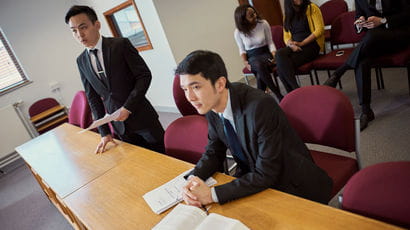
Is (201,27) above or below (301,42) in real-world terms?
above

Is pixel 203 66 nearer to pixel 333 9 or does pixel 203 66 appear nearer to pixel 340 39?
pixel 340 39

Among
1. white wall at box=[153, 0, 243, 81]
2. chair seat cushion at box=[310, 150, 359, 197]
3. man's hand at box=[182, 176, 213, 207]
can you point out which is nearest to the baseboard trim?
white wall at box=[153, 0, 243, 81]

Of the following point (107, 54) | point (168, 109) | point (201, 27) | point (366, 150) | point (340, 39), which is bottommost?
point (366, 150)

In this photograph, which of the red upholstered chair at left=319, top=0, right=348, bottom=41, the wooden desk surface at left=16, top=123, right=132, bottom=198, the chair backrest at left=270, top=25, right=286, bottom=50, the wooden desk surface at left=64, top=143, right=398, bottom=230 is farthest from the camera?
the red upholstered chair at left=319, top=0, right=348, bottom=41

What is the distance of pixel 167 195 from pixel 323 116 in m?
0.91

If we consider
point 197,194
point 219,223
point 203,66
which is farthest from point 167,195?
point 203,66

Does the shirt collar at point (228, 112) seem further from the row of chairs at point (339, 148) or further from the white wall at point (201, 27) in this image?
the white wall at point (201, 27)

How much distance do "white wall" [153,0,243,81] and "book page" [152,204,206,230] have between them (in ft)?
10.5

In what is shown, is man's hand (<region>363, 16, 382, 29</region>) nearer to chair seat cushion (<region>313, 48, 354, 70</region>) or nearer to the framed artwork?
chair seat cushion (<region>313, 48, 354, 70</region>)

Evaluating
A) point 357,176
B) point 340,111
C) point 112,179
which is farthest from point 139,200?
point 340,111

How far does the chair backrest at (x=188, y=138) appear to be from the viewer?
172 cm

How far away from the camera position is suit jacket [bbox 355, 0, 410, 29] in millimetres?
2484

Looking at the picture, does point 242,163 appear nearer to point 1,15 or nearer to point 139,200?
point 139,200

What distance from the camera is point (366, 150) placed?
2.35 metres
